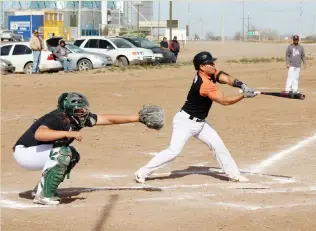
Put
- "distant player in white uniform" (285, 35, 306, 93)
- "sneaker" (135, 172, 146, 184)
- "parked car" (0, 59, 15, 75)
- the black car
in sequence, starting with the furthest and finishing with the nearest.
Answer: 1. the black car
2. "parked car" (0, 59, 15, 75)
3. "distant player in white uniform" (285, 35, 306, 93)
4. "sneaker" (135, 172, 146, 184)

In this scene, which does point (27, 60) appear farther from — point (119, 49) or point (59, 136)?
point (59, 136)

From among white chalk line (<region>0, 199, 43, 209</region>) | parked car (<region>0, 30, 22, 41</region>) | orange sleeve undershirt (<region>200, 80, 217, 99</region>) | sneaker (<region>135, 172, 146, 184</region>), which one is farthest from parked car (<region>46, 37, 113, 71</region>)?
parked car (<region>0, 30, 22, 41</region>)

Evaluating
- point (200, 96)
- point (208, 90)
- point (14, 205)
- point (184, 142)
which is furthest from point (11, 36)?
point (14, 205)

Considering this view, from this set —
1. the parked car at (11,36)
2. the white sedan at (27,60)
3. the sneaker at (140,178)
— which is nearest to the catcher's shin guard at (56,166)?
the sneaker at (140,178)

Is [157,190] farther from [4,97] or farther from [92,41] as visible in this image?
[92,41]

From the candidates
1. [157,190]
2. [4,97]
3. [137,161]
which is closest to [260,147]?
[137,161]

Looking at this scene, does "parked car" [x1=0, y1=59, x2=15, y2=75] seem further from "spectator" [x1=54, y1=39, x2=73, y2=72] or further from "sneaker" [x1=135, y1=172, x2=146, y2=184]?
"sneaker" [x1=135, y1=172, x2=146, y2=184]

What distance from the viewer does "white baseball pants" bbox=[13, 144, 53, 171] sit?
287 inches

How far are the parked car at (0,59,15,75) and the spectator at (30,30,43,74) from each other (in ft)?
4.22

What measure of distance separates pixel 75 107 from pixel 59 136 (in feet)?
1.21

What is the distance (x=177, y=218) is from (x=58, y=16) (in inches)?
2225

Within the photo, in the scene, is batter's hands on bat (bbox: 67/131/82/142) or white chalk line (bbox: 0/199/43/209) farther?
white chalk line (bbox: 0/199/43/209)

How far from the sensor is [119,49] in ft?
97.8

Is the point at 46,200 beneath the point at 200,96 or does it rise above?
beneath
